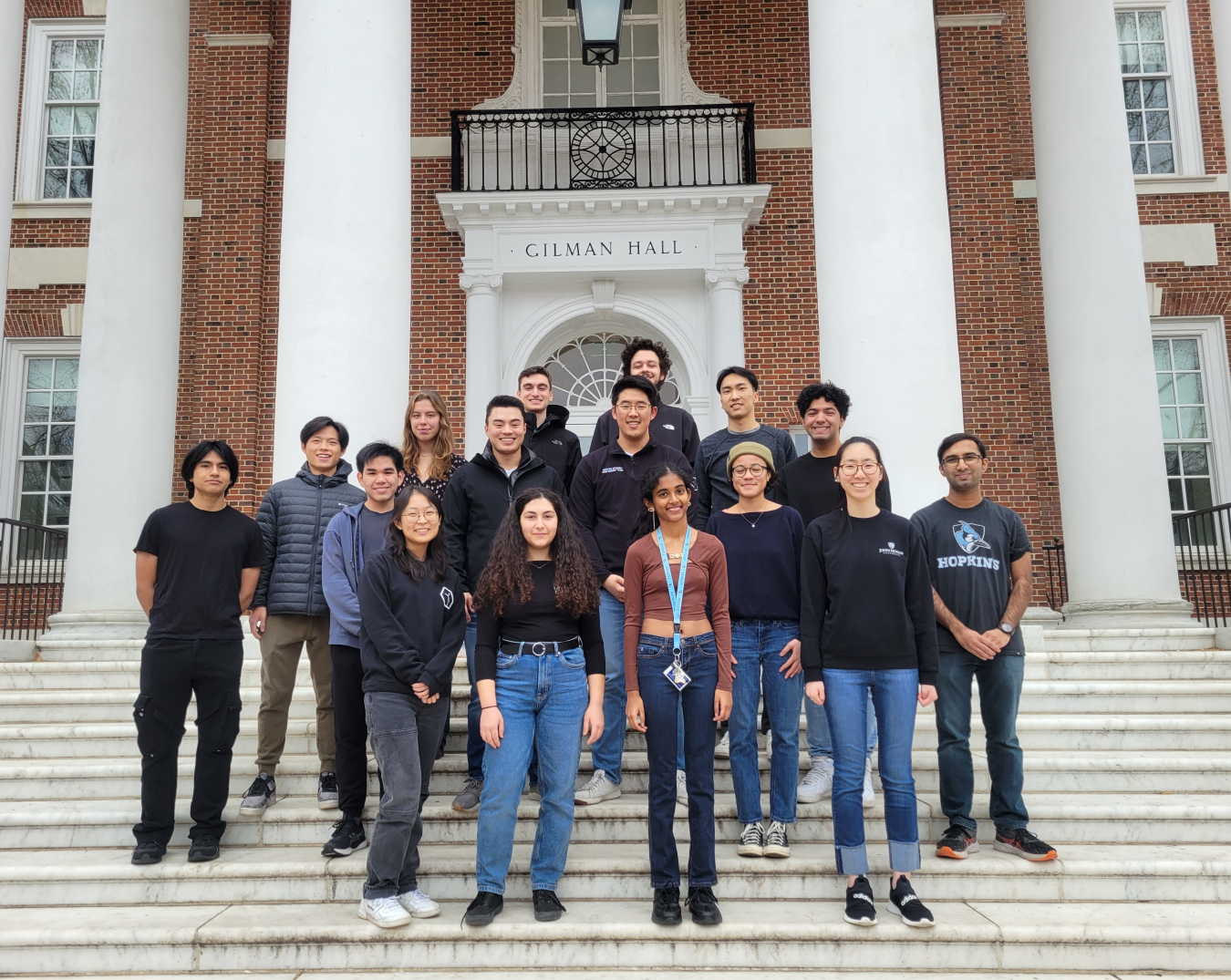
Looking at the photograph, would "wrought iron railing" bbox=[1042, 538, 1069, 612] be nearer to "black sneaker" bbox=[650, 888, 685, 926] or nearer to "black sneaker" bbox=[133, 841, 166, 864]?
"black sneaker" bbox=[650, 888, 685, 926]

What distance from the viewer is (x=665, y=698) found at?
13.2 feet

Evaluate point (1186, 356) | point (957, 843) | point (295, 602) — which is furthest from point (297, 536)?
point (1186, 356)

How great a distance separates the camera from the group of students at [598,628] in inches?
158

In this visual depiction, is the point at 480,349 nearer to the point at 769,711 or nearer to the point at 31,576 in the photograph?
the point at 31,576

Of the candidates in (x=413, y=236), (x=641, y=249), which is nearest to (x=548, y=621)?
(x=641, y=249)

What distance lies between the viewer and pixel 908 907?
388cm

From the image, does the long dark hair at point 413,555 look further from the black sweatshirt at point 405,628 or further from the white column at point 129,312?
the white column at point 129,312

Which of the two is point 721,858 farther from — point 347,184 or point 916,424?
point 347,184

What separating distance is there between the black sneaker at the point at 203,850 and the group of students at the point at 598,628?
2 centimetres

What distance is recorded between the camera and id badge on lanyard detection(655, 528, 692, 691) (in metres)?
4.01

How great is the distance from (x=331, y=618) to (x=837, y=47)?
493 centimetres

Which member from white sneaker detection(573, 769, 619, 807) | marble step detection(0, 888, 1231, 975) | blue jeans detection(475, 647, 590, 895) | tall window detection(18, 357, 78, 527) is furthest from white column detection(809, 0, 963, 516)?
tall window detection(18, 357, 78, 527)

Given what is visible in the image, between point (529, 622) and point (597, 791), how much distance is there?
1173 mm

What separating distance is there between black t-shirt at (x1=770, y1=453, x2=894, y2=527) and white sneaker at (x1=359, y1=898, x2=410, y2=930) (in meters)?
2.56
